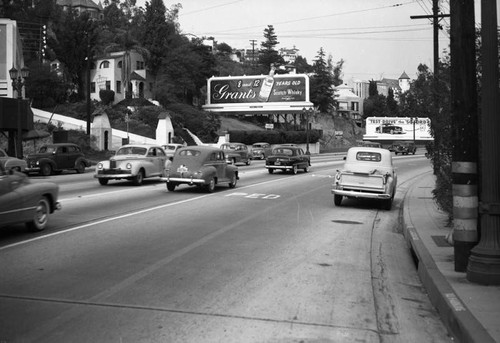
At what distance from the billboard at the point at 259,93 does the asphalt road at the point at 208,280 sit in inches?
2449

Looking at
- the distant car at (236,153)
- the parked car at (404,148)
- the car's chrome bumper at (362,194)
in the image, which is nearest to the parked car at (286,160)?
the distant car at (236,153)

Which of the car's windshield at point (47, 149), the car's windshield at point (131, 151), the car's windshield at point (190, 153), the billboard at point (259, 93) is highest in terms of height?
the billboard at point (259, 93)

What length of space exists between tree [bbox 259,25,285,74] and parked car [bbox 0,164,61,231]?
11197 cm

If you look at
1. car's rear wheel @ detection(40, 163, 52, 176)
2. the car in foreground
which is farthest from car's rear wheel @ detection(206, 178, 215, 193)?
car's rear wheel @ detection(40, 163, 52, 176)

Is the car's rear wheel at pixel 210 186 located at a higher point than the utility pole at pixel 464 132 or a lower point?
lower

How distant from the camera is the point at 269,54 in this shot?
401 ft

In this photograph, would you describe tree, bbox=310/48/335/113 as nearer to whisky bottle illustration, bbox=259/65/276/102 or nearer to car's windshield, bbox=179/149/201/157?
whisky bottle illustration, bbox=259/65/276/102

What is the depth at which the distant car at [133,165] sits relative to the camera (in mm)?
20672

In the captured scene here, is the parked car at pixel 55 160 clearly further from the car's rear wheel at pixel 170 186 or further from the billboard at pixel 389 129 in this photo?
the billboard at pixel 389 129

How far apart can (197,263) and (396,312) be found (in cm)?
330

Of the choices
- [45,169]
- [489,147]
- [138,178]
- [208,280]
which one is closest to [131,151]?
[138,178]

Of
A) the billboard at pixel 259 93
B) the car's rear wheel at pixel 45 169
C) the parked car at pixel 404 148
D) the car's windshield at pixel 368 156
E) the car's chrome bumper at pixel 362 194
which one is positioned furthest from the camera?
the billboard at pixel 259 93

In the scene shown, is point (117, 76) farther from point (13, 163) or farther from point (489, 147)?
point (489, 147)

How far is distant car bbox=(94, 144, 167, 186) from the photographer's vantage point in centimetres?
2067
